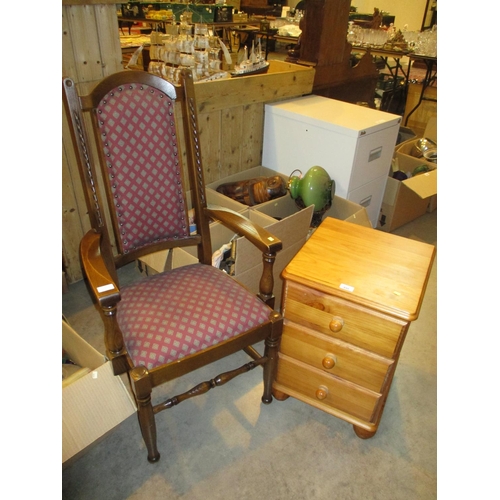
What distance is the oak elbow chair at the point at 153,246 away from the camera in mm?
1152

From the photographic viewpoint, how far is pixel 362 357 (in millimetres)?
1290

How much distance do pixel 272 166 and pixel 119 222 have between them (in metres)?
1.38

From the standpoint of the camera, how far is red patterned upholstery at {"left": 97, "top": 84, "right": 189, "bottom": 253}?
1.24 metres

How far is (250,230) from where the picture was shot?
134cm

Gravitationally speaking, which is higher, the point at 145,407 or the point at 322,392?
the point at 145,407

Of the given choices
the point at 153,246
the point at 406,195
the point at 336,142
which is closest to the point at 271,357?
the point at 153,246

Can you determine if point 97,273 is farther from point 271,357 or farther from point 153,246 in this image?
point 271,357

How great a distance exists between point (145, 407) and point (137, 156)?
0.79m

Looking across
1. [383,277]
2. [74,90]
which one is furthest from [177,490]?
[74,90]

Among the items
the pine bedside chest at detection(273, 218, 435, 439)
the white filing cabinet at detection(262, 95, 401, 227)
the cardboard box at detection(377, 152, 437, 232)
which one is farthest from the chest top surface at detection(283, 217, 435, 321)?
the cardboard box at detection(377, 152, 437, 232)

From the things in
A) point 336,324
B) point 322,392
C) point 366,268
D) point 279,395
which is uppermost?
point 366,268

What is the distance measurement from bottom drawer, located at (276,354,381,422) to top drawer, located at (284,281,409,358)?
19 cm

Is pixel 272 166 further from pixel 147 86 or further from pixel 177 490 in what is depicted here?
pixel 177 490

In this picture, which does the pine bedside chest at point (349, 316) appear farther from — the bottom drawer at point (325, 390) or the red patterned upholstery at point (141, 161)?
the red patterned upholstery at point (141, 161)
